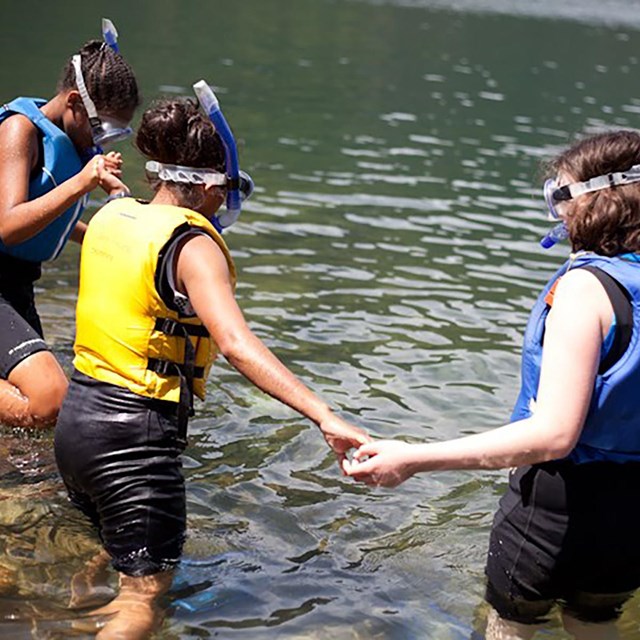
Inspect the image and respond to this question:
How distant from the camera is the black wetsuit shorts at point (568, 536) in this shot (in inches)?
178

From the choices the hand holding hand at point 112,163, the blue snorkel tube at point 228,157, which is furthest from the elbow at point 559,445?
the hand holding hand at point 112,163

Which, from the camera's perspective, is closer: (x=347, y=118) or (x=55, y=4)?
(x=347, y=118)

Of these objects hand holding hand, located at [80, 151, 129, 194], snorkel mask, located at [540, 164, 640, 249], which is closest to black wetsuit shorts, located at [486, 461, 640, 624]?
snorkel mask, located at [540, 164, 640, 249]

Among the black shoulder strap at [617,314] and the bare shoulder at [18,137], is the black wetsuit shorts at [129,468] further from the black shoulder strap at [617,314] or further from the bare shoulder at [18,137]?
the bare shoulder at [18,137]

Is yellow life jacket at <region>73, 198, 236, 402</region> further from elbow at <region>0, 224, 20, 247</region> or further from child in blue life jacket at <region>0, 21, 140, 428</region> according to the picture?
elbow at <region>0, 224, 20, 247</region>

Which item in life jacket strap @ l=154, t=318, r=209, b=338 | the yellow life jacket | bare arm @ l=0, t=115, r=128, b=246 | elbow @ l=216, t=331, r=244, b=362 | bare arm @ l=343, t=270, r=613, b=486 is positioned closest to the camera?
bare arm @ l=343, t=270, r=613, b=486

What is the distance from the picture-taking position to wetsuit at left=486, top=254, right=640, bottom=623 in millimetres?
4289

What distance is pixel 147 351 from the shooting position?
5039 millimetres

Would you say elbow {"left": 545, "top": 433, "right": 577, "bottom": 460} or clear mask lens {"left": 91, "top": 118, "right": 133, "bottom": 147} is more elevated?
clear mask lens {"left": 91, "top": 118, "right": 133, "bottom": 147}

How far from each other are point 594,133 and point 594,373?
3.88 feet

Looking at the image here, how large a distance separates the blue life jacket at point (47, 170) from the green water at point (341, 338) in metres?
1.33

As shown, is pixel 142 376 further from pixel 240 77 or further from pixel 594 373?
pixel 240 77

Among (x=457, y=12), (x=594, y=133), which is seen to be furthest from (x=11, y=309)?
(x=457, y=12)

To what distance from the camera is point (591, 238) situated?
4.45 m
